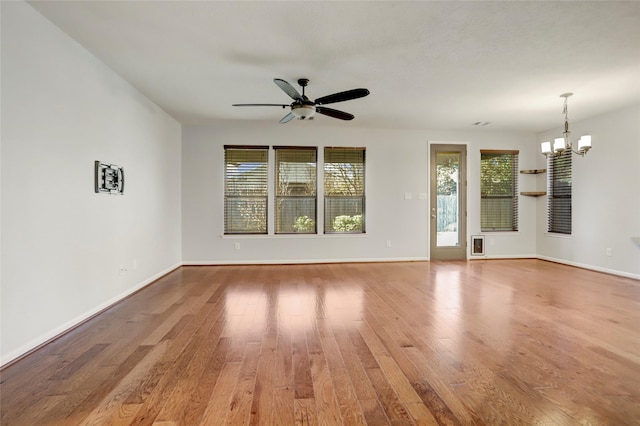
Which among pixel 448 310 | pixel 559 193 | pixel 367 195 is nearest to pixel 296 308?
pixel 448 310

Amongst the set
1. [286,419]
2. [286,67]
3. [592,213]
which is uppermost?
[286,67]

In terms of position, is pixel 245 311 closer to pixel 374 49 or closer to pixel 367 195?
pixel 374 49

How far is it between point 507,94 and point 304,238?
4.04m

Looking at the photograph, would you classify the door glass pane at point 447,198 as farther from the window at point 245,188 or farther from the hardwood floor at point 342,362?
the window at point 245,188

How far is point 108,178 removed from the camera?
3.45 m

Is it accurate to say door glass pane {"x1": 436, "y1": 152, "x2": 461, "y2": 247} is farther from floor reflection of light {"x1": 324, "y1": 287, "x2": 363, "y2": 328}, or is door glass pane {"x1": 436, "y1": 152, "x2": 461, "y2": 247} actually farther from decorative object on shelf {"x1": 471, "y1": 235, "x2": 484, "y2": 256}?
floor reflection of light {"x1": 324, "y1": 287, "x2": 363, "y2": 328}

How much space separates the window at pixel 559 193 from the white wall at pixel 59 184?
7473mm

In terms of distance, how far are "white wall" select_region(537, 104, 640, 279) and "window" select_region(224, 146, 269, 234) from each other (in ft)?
19.2

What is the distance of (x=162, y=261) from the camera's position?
16.5 ft

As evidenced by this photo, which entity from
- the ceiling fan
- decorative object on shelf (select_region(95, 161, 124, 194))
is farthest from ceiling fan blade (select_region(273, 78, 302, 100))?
decorative object on shelf (select_region(95, 161, 124, 194))

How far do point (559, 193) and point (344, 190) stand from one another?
168 inches

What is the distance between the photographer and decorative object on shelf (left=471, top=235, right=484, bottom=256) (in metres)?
6.49

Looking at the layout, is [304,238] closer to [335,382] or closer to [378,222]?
[378,222]

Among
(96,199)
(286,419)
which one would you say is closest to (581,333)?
(286,419)
